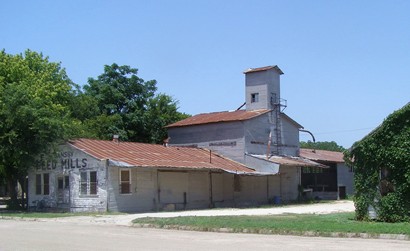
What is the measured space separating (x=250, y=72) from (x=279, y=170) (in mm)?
9436

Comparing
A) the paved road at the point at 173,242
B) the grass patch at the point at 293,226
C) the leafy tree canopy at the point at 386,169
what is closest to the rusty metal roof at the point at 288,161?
the leafy tree canopy at the point at 386,169

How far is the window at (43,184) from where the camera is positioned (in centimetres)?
3544

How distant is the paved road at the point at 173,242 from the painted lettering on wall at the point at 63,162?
44.9 feet

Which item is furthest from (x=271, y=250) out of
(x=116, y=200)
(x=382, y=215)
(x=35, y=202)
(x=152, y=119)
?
(x=152, y=119)

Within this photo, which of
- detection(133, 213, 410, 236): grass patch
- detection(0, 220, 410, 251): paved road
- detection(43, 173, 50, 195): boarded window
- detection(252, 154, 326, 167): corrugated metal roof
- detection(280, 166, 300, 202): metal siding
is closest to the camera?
detection(0, 220, 410, 251): paved road

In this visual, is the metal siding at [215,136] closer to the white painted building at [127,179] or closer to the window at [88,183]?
the white painted building at [127,179]

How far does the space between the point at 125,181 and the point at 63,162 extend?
4.60 m

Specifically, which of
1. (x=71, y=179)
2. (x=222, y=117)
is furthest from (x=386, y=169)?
(x=222, y=117)

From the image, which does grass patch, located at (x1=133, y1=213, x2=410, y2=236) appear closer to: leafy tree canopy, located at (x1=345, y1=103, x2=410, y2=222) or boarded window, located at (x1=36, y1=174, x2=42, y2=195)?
leafy tree canopy, located at (x1=345, y1=103, x2=410, y2=222)

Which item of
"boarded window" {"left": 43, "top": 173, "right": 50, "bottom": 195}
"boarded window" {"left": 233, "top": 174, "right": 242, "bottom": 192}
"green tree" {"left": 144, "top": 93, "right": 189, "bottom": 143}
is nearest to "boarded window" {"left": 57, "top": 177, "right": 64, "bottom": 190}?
"boarded window" {"left": 43, "top": 173, "right": 50, "bottom": 195}

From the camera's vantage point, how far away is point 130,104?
59.5 meters

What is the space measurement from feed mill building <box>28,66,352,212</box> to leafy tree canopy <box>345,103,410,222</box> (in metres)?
13.1

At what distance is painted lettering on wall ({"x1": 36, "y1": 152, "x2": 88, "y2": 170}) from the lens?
33.2 metres

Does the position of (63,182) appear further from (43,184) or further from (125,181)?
(125,181)
